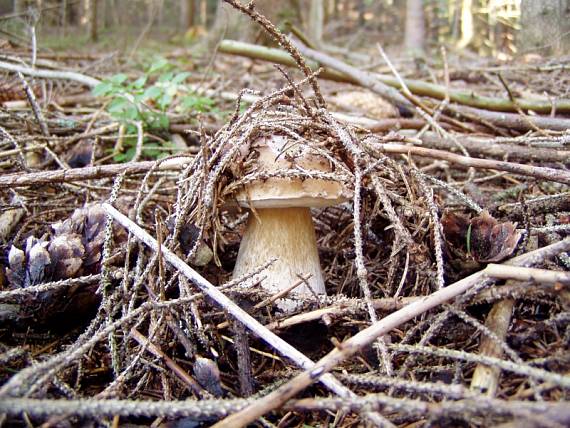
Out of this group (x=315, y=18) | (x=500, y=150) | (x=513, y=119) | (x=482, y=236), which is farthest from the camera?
(x=315, y=18)

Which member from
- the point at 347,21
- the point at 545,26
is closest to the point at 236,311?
the point at 545,26

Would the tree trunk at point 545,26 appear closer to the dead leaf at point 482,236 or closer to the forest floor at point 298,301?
the forest floor at point 298,301

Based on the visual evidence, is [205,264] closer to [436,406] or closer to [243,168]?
[243,168]

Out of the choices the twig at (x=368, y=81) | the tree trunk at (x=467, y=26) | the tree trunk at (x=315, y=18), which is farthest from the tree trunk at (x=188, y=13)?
the twig at (x=368, y=81)

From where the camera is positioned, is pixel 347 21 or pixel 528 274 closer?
pixel 528 274

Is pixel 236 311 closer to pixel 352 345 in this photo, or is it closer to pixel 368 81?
pixel 352 345

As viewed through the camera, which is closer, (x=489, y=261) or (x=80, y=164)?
(x=489, y=261)

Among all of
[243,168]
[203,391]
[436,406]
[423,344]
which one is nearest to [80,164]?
[243,168]

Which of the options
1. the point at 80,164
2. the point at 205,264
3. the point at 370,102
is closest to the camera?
the point at 205,264
